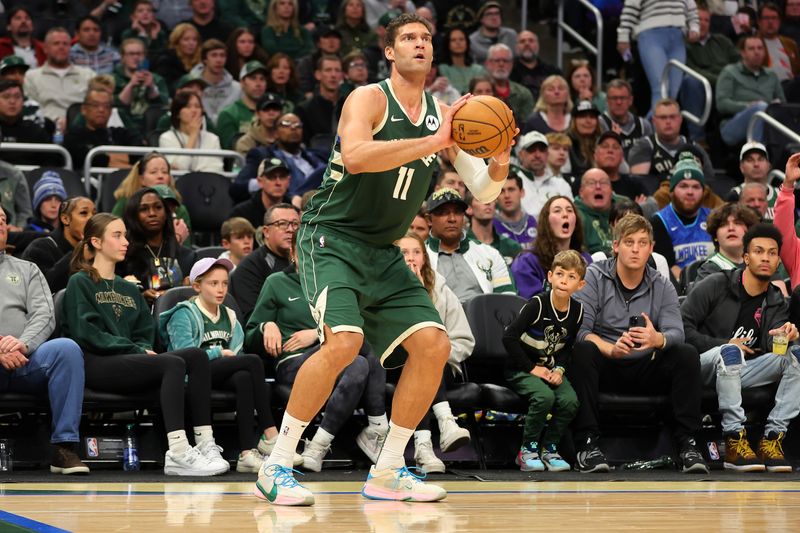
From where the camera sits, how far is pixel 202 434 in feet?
23.7

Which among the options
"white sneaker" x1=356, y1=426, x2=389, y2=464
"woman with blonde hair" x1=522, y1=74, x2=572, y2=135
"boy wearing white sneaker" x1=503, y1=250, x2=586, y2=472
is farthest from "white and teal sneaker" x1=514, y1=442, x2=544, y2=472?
"woman with blonde hair" x1=522, y1=74, x2=572, y2=135

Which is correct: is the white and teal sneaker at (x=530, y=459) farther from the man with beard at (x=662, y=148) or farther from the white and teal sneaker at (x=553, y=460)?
the man with beard at (x=662, y=148)

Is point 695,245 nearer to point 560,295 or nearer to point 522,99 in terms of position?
point 560,295

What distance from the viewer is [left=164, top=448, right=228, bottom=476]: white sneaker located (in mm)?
7016

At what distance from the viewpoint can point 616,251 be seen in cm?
823

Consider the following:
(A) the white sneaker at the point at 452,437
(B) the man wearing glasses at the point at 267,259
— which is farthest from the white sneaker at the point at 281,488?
(B) the man wearing glasses at the point at 267,259

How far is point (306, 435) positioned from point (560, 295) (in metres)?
1.84

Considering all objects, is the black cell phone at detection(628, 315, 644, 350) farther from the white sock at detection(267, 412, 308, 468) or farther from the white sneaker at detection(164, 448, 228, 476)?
the white sock at detection(267, 412, 308, 468)

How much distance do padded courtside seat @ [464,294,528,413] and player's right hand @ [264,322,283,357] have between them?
1.34m

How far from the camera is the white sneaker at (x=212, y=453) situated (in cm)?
711

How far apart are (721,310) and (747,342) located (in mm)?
283

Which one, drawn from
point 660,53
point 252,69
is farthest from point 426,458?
point 660,53

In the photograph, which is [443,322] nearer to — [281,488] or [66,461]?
[66,461]

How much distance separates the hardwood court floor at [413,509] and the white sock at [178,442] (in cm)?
63
